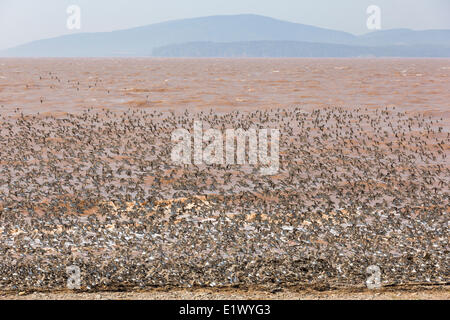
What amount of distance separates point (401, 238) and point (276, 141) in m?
10.5

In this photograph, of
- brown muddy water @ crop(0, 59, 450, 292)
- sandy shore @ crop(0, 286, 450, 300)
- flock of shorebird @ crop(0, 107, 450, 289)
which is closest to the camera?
sandy shore @ crop(0, 286, 450, 300)

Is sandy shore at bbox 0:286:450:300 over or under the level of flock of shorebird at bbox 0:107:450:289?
under

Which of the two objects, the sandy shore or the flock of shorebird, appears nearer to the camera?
the sandy shore

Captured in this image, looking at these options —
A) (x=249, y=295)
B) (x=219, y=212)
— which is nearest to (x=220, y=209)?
(x=219, y=212)

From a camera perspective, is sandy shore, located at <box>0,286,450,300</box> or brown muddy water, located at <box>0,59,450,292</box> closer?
sandy shore, located at <box>0,286,450,300</box>

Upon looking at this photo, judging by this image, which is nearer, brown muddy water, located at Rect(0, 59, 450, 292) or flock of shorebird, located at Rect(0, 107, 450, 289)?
brown muddy water, located at Rect(0, 59, 450, 292)

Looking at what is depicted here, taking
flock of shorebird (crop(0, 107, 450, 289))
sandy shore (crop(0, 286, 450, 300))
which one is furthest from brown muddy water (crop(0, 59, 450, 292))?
sandy shore (crop(0, 286, 450, 300))

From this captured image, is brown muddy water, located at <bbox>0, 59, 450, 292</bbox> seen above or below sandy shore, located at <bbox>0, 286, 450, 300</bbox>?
above

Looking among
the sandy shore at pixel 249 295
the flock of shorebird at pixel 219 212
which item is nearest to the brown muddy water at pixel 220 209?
the flock of shorebird at pixel 219 212

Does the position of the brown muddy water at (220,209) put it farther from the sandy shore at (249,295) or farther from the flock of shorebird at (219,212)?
the sandy shore at (249,295)

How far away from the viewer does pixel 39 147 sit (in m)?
20.2

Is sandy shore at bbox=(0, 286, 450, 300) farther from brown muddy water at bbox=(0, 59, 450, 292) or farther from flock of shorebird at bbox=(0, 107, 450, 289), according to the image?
flock of shorebird at bbox=(0, 107, 450, 289)

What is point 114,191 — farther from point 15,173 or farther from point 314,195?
point 314,195

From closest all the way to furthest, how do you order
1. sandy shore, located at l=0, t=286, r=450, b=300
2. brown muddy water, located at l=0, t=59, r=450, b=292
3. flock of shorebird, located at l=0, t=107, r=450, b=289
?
1. sandy shore, located at l=0, t=286, r=450, b=300
2. brown muddy water, located at l=0, t=59, r=450, b=292
3. flock of shorebird, located at l=0, t=107, r=450, b=289
